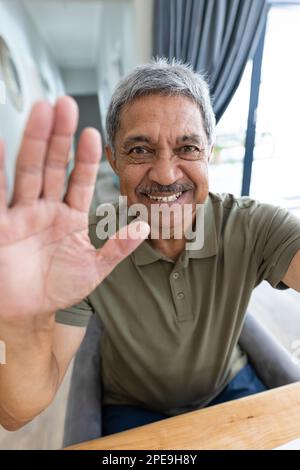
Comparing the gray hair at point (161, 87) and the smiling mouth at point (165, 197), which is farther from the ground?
the gray hair at point (161, 87)

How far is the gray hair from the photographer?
659 mm

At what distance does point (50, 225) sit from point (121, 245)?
0.38 ft

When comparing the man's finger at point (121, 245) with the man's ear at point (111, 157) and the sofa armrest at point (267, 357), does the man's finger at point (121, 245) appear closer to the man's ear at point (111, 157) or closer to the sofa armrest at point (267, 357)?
the man's ear at point (111, 157)

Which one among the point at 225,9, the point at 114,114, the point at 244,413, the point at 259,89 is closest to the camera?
the point at 244,413

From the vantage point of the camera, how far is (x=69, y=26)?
4168 mm

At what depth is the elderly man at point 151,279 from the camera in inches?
18.1

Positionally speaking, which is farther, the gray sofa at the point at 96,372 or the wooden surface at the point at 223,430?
the gray sofa at the point at 96,372

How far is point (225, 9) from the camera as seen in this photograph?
1.82 meters

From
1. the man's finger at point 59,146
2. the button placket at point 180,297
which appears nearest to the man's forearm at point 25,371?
the man's finger at point 59,146

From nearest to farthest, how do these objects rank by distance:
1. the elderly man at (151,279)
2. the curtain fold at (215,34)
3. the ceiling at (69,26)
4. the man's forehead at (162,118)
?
the elderly man at (151,279) → the man's forehead at (162,118) → the curtain fold at (215,34) → the ceiling at (69,26)

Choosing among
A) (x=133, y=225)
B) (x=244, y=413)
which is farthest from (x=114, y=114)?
(x=244, y=413)

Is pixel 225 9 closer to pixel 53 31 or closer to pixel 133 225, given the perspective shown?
pixel 133 225

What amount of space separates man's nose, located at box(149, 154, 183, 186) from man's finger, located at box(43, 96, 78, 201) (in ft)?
1.08

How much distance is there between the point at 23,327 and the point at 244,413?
0.45 metres
